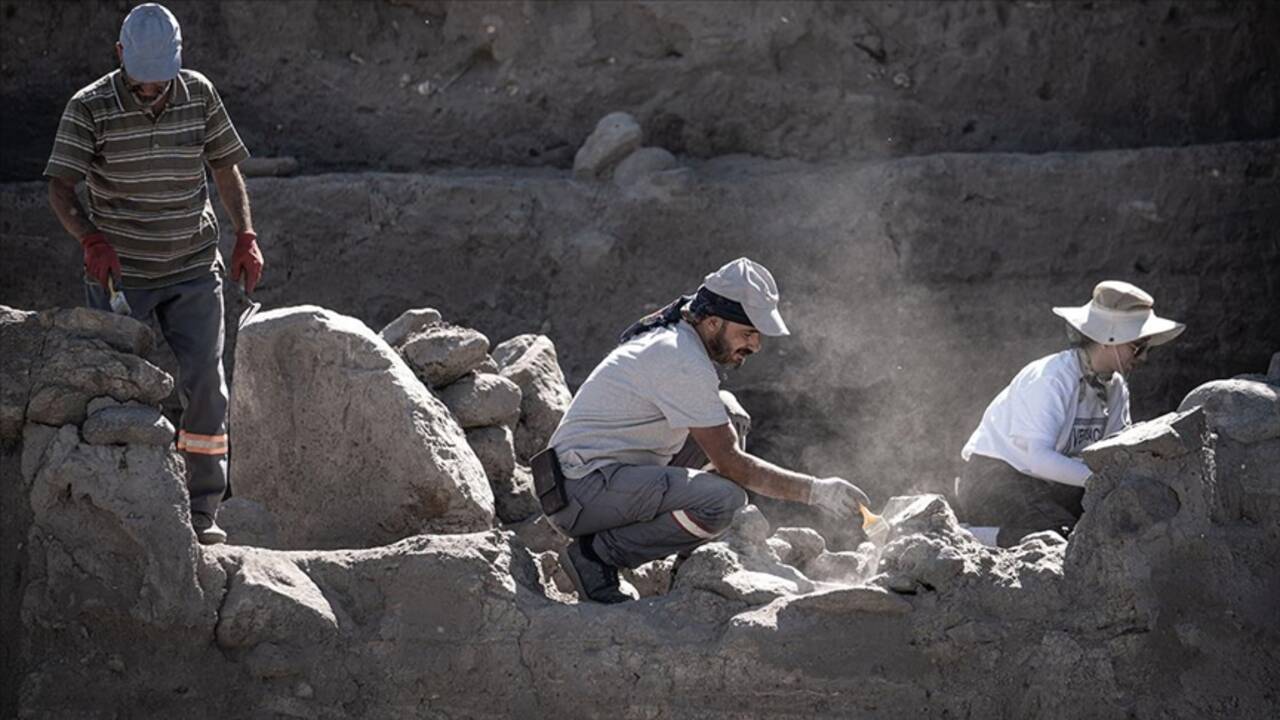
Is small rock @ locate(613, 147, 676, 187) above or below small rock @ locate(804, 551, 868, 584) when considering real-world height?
above

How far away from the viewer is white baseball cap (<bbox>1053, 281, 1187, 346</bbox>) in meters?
6.43

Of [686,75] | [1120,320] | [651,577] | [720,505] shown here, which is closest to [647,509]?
[720,505]

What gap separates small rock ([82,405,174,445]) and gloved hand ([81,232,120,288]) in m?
0.62

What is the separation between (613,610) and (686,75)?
439 cm

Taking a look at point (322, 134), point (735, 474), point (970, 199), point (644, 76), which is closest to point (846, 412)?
point (970, 199)

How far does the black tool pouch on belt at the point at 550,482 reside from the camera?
5.73m

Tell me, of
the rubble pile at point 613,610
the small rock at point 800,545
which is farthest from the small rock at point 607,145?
the rubble pile at point 613,610

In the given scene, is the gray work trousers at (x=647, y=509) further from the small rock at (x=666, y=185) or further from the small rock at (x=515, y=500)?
the small rock at (x=666, y=185)

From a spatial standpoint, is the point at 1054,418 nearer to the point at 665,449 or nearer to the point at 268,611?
the point at 665,449

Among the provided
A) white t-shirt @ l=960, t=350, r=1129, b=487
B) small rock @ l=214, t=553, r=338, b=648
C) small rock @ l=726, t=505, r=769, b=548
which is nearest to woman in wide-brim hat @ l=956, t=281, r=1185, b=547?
white t-shirt @ l=960, t=350, r=1129, b=487

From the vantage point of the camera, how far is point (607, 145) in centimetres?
915

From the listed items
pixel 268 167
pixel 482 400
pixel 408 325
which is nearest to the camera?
pixel 482 400

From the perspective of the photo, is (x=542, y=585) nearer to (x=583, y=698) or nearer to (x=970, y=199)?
(x=583, y=698)

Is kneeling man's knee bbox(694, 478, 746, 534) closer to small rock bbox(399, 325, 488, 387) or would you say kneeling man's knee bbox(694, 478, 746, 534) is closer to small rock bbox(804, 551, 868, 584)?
small rock bbox(804, 551, 868, 584)
